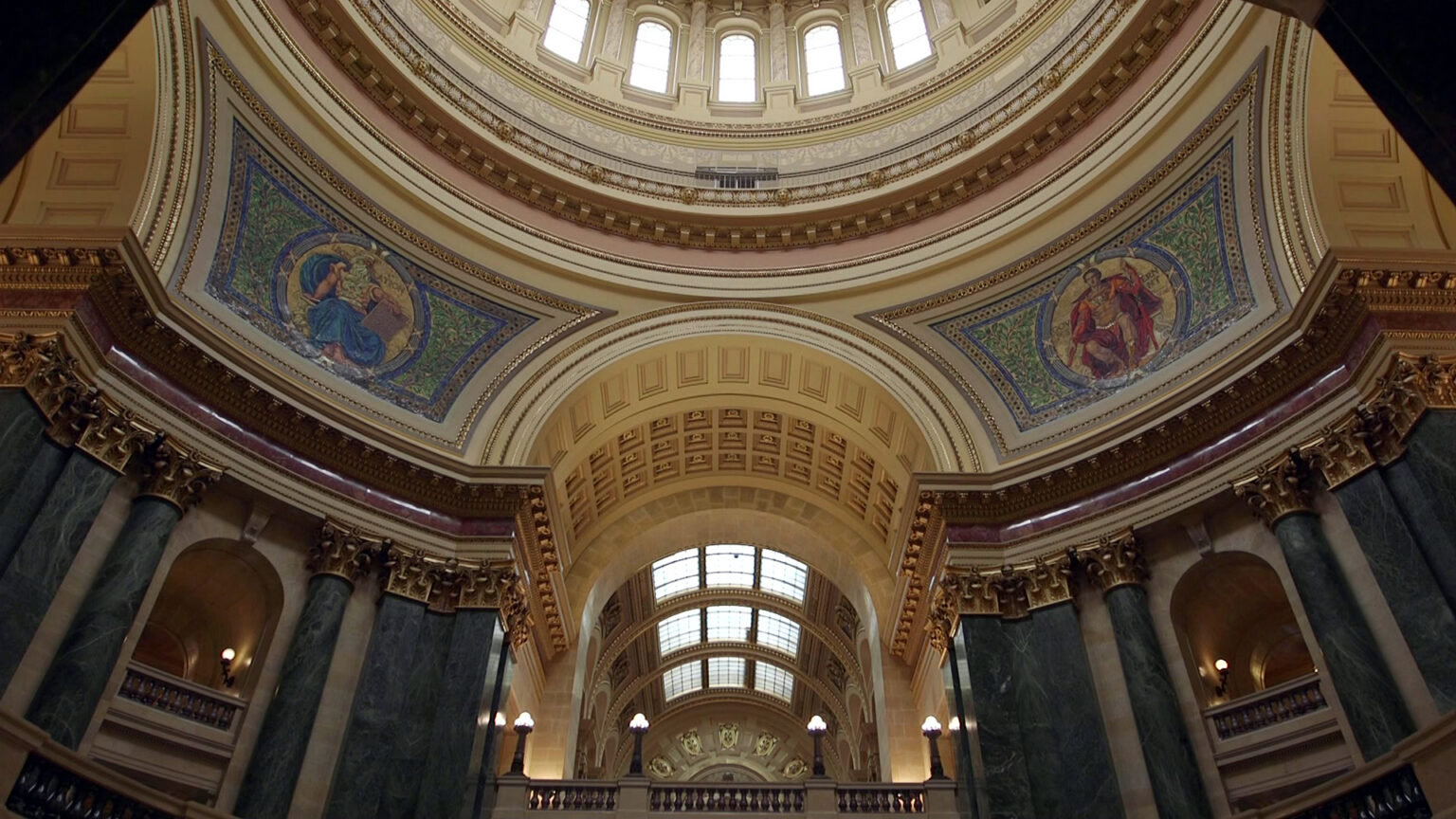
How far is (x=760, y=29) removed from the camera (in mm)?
24078

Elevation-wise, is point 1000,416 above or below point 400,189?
below

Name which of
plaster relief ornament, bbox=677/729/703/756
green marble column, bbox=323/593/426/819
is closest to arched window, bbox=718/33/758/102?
green marble column, bbox=323/593/426/819

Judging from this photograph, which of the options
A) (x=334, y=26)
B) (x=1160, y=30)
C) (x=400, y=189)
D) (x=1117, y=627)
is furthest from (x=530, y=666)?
(x=1160, y=30)

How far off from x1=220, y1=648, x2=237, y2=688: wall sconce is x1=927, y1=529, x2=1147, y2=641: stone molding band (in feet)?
34.6

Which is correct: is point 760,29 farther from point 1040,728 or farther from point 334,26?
point 1040,728

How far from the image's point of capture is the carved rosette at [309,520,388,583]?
13.6 m

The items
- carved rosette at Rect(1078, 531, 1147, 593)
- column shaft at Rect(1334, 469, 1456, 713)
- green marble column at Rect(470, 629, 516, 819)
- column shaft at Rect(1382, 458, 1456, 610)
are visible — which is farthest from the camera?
carved rosette at Rect(1078, 531, 1147, 593)

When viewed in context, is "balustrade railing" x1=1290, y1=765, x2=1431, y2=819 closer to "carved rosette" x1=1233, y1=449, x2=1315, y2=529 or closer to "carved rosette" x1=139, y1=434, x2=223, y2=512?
"carved rosette" x1=1233, y1=449, x2=1315, y2=529

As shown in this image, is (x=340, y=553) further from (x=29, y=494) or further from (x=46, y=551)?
(x=29, y=494)

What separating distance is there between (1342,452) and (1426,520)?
1.36 metres

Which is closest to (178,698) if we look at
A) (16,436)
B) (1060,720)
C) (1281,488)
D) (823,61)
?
(16,436)

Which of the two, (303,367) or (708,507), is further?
(708,507)

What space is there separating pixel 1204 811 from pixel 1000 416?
7134 mm

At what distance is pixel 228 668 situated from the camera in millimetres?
13109
